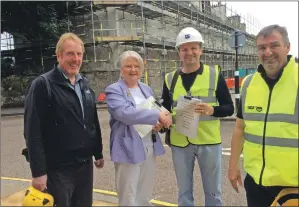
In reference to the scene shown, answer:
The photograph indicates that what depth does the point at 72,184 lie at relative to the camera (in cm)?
249

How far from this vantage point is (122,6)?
58.2ft

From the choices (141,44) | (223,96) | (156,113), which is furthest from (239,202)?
(141,44)

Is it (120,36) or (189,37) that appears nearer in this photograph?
(189,37)

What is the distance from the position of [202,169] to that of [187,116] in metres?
0.55

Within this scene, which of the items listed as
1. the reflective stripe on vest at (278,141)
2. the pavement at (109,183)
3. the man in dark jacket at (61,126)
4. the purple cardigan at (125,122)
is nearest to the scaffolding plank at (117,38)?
the pavement at (109,183)

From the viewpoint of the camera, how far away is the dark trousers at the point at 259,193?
2135 millimetres

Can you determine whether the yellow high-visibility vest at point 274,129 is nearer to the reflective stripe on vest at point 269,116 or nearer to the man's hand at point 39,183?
the reflective stripe on vest at point 269,116

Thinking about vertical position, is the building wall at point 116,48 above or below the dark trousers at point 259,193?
above

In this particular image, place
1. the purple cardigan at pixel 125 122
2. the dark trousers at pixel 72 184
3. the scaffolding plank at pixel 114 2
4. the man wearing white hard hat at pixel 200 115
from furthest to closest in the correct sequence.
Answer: the scaffolding plank at pixel 114 2, the man wearing white hard hat at pixel 200 115, the purple cardigan at pixel 125 122, the dark trousers at pixel 72 184

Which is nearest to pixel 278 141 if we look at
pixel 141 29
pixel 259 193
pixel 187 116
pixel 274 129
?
pixel 274 129

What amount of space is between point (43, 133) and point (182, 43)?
1.40m

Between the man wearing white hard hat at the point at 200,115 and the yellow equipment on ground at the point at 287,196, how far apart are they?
803 mm

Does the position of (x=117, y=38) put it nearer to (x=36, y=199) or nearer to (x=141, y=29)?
(x=141, y=29)

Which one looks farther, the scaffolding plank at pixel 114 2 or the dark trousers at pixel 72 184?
the scaffolding plank at pixel 114 2
